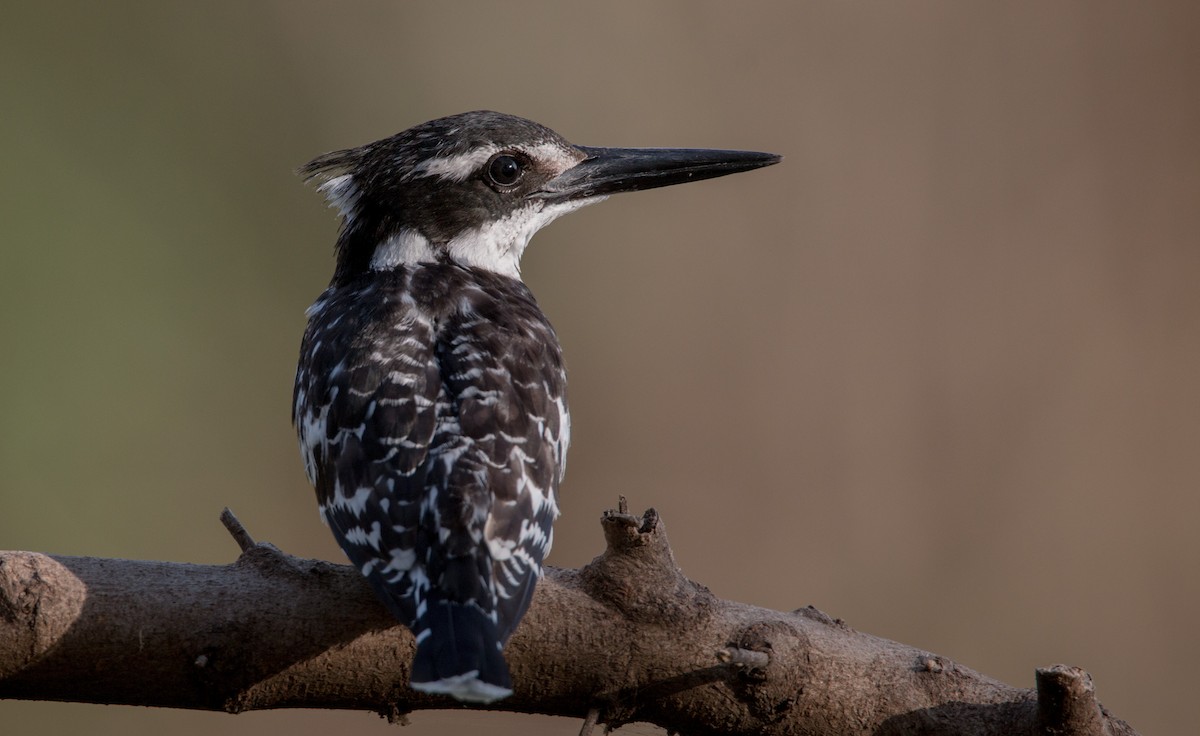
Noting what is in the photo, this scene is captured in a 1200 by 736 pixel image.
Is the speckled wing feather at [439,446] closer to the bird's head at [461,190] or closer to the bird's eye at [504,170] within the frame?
the bird's head at [461,190]

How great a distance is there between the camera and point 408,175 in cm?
364

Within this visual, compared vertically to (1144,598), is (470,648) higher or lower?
lower

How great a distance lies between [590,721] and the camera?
2344 mm

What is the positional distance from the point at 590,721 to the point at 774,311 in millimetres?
3002

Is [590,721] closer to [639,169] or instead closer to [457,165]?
[457,165]

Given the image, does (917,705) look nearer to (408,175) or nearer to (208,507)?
(408,175)

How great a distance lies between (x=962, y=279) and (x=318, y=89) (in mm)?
3022

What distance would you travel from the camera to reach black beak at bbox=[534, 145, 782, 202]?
380 cm

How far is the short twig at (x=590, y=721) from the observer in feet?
7.56

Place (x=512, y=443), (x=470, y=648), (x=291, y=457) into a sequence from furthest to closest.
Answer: (x=291, y=457) → (x=512, y=443) → (x=470, y=648)

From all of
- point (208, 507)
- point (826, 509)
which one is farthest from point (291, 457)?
point (826, 509)

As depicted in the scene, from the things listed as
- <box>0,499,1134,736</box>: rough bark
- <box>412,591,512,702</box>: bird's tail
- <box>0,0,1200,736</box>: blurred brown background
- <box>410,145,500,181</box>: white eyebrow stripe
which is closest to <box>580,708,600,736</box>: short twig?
<box>0,499,1134,736</box>: rough bark

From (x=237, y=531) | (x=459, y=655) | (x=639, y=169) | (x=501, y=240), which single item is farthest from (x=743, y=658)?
(x=639, y=169)

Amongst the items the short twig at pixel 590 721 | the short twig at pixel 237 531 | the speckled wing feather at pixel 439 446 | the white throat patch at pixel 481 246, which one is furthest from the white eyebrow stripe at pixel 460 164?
the short twig at pixel 590 721
